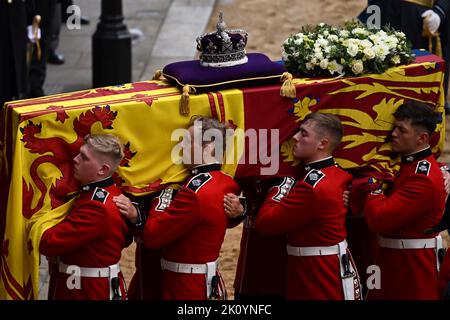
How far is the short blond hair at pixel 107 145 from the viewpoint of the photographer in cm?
668

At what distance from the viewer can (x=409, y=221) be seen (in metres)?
7.07

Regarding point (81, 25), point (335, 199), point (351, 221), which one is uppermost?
point (335, 199)

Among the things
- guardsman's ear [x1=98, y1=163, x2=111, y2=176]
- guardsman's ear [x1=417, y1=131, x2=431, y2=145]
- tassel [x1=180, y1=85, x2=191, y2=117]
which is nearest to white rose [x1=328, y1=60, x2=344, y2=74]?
guardsman's ear [x1=417, y1=131, x2=431, y2=145]

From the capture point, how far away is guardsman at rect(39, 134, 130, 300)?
6.63 m

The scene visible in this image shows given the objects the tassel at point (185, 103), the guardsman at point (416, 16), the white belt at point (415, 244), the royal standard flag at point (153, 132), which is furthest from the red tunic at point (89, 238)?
the guardsman at point (416, 16)

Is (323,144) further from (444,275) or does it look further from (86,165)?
(86,165)

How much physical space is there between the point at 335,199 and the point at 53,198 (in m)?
1.68

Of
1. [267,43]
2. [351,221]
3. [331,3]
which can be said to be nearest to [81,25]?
[267,43]

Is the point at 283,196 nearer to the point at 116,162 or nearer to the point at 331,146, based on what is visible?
the point at 331,146

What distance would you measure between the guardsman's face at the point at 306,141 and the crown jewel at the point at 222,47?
0.58 metres

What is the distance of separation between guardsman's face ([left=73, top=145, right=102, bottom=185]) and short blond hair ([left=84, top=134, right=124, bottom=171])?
0.04 m

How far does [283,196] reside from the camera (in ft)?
23.5

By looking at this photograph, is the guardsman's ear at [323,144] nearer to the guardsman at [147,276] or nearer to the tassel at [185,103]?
the tassel at [185,103]

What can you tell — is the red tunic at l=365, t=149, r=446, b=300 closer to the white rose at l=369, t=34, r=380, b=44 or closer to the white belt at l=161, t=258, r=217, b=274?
the white rose at l=369, t=34, r=380, b=44
